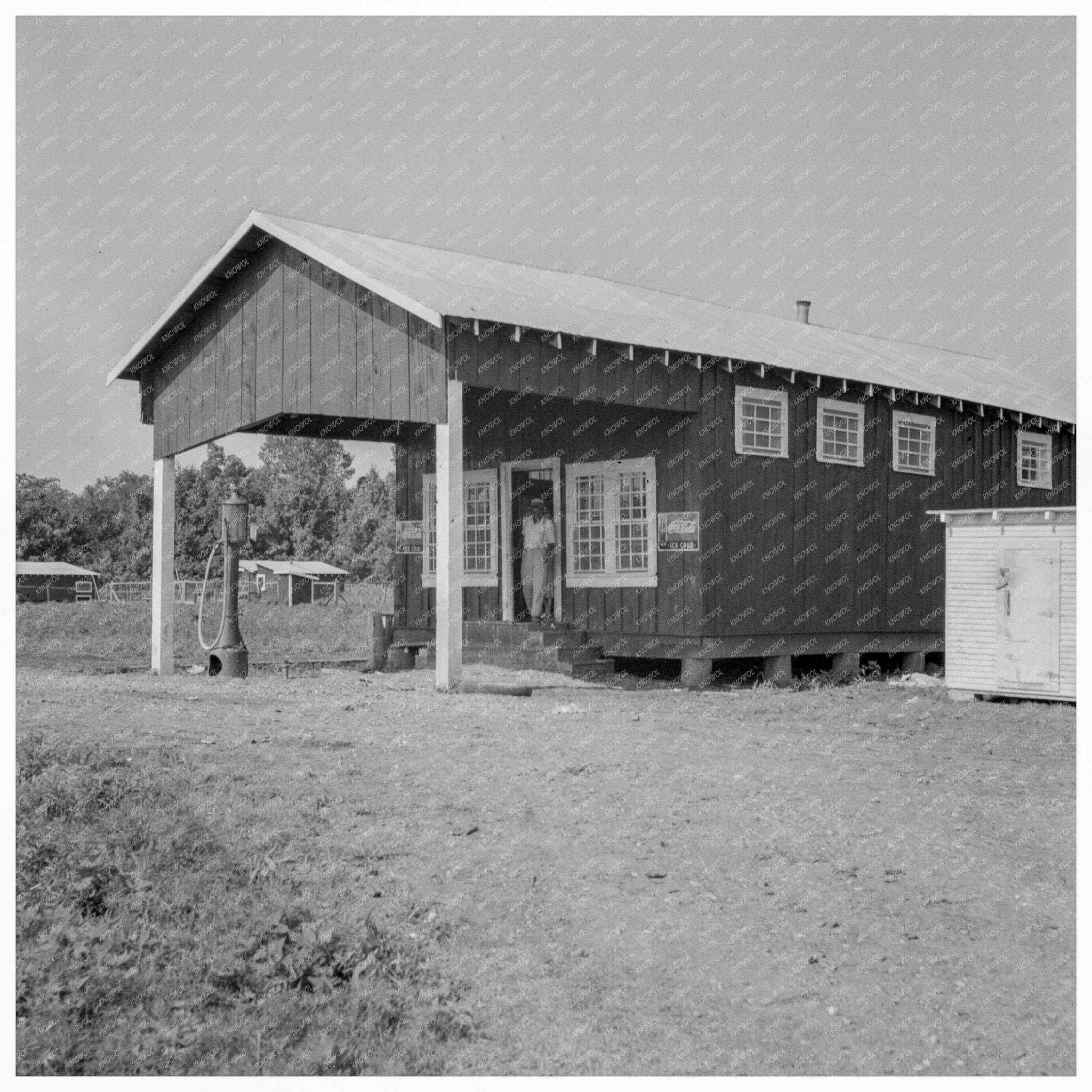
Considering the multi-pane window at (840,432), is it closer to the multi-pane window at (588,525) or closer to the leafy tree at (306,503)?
the multi-pane window at (588,525)

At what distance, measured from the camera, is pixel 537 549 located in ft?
55.9

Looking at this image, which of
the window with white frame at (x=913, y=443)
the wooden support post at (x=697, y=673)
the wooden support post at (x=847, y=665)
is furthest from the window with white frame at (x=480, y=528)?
the window with white frame at (x=913, y=443)

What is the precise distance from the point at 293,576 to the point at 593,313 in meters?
59.2

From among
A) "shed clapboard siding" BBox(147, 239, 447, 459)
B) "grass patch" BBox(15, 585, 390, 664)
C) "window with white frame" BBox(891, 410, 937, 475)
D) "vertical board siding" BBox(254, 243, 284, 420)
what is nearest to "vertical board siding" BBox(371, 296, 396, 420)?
"shed clapboard siding" BBox(147, 239, 447, 459)

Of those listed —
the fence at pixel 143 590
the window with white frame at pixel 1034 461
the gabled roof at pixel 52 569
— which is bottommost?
Result: the fence at pixel 143 590

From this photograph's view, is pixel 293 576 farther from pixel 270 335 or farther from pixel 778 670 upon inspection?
pixel 778 670

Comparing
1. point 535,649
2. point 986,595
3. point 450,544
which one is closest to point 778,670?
point 535,649

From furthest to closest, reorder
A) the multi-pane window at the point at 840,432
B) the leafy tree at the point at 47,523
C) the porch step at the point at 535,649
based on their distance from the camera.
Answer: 1. the leafy tree at the point at 47,523
2. the multi-pane window at the point at 840,432
3. the porch step at the point at 535,649

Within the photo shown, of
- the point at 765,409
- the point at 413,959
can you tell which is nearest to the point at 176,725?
the point at 413,959

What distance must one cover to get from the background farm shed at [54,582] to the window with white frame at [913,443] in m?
49.4

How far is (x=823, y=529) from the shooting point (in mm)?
17578

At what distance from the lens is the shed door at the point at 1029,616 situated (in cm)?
1303

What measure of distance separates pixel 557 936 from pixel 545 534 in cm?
1089

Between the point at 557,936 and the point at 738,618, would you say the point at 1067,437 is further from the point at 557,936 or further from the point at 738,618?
the point at 557,936
